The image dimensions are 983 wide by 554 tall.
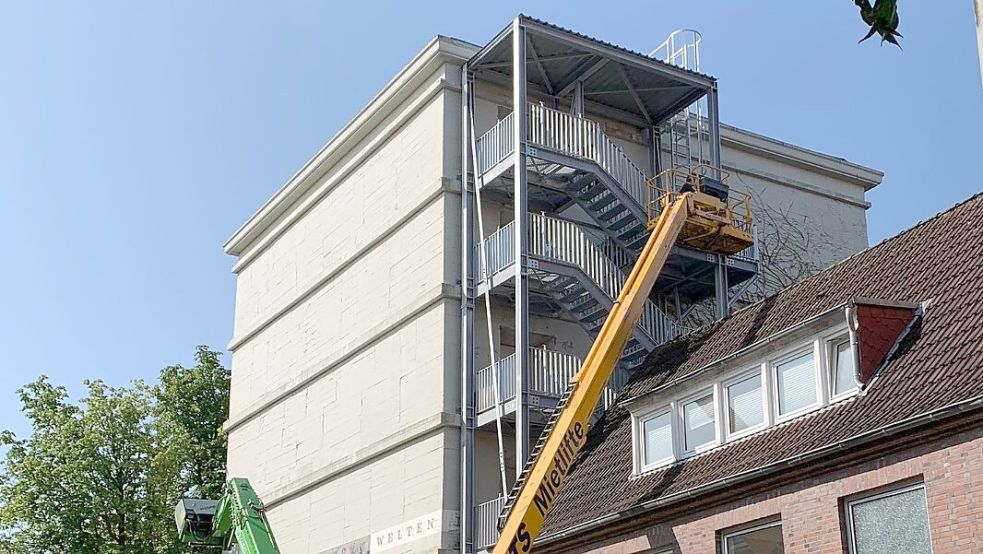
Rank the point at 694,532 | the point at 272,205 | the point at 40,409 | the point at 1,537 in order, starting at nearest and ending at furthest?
the point at 694,532
the point at 272,205
the point at 1,537
the point at 40,409

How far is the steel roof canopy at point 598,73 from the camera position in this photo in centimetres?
3281

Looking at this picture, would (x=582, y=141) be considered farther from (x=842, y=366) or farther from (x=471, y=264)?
(x=842, y=366)

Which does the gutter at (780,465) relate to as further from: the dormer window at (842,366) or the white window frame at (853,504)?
the dormer window at (842,366)

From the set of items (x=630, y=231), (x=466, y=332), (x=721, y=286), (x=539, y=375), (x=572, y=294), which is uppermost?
(x=630, y=231)

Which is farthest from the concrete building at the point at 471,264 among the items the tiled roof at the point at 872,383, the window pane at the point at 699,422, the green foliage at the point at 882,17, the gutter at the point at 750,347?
the green foliage at the point at 882,17

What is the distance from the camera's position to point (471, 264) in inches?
1288

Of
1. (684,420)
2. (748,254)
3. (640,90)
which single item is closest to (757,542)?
(684,420)

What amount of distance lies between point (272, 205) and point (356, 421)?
10.2 m

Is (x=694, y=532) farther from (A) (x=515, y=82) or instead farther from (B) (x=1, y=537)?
(B) (x=1, y=537)

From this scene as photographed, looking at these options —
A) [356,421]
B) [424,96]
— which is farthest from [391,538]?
[424,96]

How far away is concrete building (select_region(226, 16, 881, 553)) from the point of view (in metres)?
31.3

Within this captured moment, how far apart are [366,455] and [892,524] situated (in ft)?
64.2

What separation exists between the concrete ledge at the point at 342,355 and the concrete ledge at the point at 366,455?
9.23 ft

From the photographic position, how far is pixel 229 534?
102 feet
